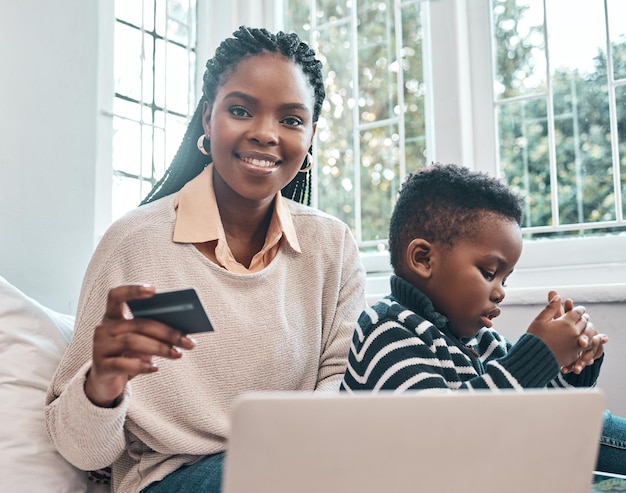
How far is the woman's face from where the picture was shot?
1.41 m

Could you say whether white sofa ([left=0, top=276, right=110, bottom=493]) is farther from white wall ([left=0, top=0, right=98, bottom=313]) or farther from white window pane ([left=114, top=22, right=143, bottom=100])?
white window pane ([left=114, top=22, right=143, bottom=100])

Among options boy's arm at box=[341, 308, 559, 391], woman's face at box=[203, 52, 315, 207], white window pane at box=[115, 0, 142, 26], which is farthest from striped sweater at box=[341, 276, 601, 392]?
white window pane at box=[115, 0, 142, 26]

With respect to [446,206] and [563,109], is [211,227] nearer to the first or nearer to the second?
[446,206]

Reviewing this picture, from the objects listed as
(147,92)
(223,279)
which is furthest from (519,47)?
(223,279)

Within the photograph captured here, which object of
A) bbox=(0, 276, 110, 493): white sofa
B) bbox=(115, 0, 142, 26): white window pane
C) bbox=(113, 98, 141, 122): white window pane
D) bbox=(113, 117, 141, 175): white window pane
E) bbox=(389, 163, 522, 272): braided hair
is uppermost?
bbox=(115, 0, 142, 26): white window pane

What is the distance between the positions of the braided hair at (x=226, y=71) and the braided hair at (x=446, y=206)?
1.18 feet

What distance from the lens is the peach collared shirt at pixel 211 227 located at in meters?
1.37

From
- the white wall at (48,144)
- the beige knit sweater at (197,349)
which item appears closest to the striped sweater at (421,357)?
the beige knit sweater at (197,349)

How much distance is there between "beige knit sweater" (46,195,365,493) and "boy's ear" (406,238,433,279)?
26 centimetres

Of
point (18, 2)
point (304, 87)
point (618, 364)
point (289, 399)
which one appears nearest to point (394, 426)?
point (289, 399)

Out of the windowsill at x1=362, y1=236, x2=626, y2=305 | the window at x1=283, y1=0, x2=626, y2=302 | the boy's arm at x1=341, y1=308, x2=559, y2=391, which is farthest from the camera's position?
the window at x1=283, y1=0, x2=626, y2=302

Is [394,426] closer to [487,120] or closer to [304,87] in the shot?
[304,87]

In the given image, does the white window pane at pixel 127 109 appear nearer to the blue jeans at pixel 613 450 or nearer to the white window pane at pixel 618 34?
the white window pane at pixel 618 34

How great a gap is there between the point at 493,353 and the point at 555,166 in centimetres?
74
